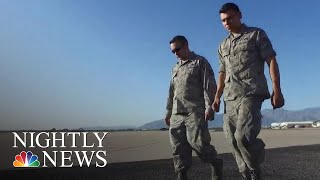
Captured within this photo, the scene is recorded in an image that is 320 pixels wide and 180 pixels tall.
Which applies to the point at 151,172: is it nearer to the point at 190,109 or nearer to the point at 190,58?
the point at 190,109

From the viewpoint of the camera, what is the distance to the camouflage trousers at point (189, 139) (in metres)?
4.53

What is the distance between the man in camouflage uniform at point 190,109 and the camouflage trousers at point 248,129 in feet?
2.34

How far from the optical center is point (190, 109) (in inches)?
185

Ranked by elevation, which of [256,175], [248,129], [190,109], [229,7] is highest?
[229,7]

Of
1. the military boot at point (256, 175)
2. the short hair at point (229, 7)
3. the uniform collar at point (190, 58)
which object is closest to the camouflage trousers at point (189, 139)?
the uniform collar at point (190, 58)

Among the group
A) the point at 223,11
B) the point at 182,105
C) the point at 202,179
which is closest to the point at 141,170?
the point at 202,179

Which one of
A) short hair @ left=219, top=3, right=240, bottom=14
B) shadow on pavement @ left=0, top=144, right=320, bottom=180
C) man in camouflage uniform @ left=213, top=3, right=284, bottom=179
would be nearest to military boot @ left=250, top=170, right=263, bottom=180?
man in camouflage uniform @ left=213, top=3, right=284, bottom=179

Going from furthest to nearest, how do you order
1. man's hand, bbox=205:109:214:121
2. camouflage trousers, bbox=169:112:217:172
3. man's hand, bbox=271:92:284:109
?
camouflage trousers, bbox=169:112:217:172
man's hand, bbox=205:109:214:121
man's hand, bbox=271:92:284:109

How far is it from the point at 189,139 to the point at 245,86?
1146 mm

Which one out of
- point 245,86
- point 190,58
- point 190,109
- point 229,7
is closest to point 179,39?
point 190,58

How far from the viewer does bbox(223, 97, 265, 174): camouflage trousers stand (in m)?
3.57

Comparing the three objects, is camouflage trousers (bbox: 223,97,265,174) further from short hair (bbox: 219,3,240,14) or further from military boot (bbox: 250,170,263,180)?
short hair (bbox: 219,3,240,14)

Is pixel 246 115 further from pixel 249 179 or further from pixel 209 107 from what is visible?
pixel 209 107

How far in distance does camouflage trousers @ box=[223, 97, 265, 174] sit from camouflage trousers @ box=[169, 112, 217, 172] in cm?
77
